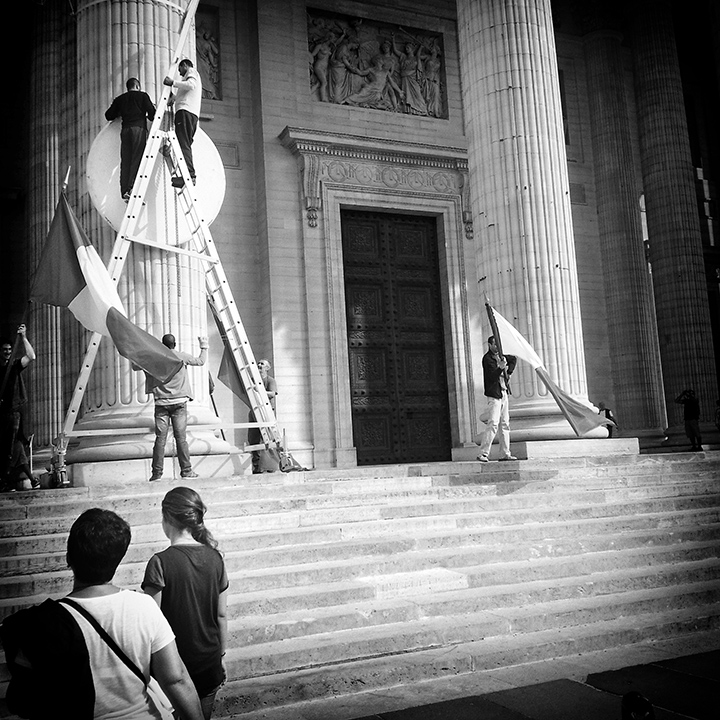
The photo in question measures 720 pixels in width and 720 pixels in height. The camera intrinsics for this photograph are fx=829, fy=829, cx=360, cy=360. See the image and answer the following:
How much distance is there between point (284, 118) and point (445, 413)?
267 inches

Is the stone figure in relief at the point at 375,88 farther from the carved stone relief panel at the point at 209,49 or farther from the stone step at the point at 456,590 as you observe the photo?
the stone step at the point at 456,590

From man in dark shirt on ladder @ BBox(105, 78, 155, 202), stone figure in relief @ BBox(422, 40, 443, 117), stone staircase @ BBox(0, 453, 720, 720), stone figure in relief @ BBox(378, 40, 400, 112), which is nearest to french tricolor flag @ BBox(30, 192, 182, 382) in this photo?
man in dark shirt on ladder @ BBox(105, 78, 155, 202)

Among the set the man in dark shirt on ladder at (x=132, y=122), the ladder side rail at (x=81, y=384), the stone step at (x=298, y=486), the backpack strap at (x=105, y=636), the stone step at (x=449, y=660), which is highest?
the man in dark shirt on ladder at (x=132, y=122)

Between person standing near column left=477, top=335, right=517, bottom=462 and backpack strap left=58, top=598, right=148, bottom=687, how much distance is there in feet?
28.6

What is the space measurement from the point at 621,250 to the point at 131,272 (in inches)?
511

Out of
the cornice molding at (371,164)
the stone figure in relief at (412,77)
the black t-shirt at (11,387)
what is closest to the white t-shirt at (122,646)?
the black t-shirt at (11,387)

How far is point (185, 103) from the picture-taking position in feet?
31.5

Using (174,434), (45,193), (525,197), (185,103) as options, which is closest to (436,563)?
(174,434)

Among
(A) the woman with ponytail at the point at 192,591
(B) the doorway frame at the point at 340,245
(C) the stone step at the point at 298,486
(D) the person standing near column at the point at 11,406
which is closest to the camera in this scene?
(A) the woman with ponytail at the point at 192,591

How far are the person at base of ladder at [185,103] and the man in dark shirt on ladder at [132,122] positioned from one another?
0.34 metres

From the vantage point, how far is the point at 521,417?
11727 mm

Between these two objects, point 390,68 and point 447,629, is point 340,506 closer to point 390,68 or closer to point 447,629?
point 447,629

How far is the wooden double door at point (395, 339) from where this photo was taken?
653 inches

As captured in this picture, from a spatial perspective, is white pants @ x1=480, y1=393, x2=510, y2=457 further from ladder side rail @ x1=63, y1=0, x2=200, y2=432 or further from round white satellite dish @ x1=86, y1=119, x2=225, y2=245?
ladder side rail @ x1=63, y1=0, x2=200, y2=432
